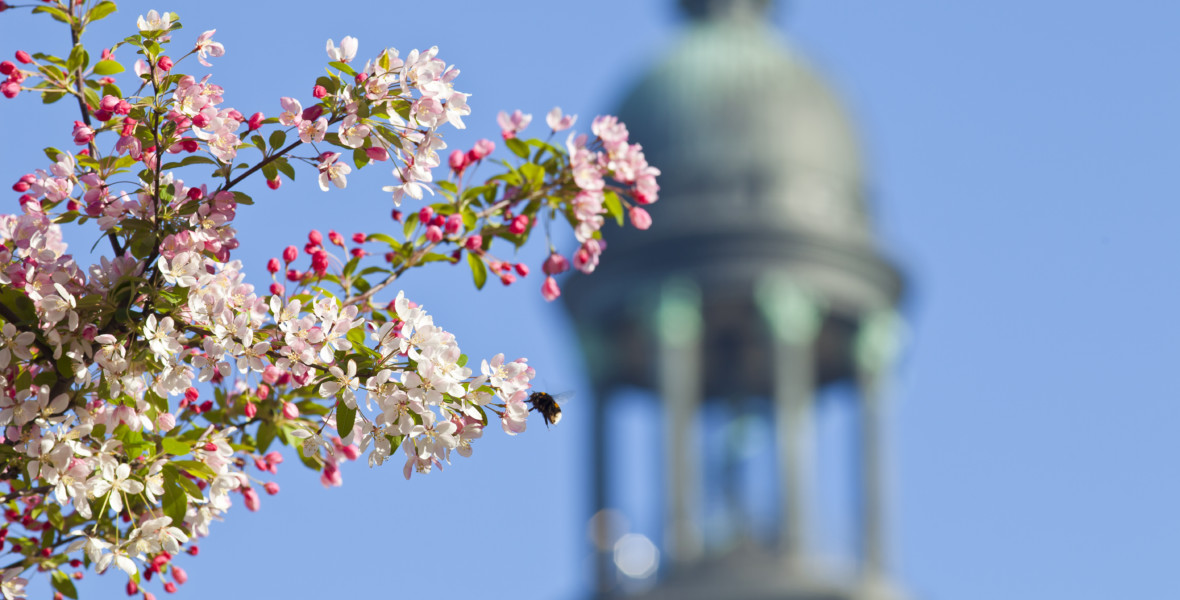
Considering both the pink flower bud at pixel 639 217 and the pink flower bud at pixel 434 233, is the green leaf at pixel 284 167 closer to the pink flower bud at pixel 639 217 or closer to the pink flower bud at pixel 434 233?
the pink flower bud at pixel 434 233

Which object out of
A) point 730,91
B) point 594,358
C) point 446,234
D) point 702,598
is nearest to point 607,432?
point 594,358

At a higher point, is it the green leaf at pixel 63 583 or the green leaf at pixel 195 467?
the green leaf at pixel 195 467

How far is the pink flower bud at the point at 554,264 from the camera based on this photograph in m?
5.89

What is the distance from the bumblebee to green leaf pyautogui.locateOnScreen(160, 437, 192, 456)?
948 millimetres

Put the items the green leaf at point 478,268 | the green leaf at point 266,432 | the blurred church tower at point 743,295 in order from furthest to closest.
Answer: the blurred church tower at point 743,295, the green leaf at point 478,268, the green leaf at point 266,432

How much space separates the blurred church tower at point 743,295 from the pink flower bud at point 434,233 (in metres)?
35.2

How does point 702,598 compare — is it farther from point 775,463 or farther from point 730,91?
point 730,91

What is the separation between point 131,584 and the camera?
549cm

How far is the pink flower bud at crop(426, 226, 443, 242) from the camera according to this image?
226 inches

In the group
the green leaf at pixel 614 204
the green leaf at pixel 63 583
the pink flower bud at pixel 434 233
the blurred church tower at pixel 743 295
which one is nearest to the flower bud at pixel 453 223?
the pink flower bud at pixel 434 233

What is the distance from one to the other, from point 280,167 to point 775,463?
37.8m

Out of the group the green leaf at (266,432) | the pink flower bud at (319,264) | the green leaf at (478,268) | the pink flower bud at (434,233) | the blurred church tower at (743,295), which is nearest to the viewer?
the pink flower bud at (319,264)

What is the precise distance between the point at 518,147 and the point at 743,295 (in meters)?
36.3

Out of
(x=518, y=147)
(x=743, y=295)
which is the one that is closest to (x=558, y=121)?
(x=518, y=147)
